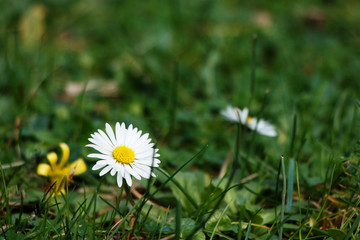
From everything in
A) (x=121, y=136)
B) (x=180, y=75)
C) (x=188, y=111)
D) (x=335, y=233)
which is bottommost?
(x=335, y=233)

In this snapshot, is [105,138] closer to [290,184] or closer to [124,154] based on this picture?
[124,154]

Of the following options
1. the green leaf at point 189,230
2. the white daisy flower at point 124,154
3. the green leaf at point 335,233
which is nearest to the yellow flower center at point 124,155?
the white daisy flower at point 124,154

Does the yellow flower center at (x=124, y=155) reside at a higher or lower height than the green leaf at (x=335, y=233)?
higher

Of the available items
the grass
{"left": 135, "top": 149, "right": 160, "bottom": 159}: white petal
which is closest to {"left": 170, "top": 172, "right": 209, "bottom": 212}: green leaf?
the grass

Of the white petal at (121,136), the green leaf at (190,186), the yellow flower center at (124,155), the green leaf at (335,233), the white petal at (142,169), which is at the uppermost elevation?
the white petal at (121,136)

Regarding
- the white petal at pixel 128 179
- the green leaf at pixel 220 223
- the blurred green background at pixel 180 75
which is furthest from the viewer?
the blurred green background at pixel 180 75

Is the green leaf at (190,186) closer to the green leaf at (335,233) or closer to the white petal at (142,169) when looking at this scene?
the white petal at (142,169)


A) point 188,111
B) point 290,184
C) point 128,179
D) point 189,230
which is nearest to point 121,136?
point 128,179

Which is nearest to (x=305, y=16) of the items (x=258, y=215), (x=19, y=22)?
(x=19, y=22)
